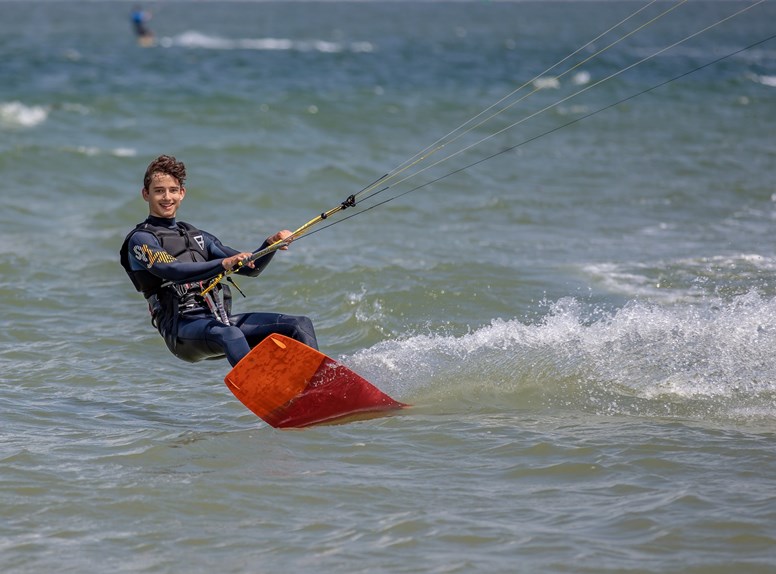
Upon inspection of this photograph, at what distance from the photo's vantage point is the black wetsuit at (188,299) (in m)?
5.96

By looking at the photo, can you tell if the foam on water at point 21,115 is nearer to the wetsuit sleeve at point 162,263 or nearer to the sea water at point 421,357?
the sea water at point 421,357

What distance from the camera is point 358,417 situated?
20.1 ft

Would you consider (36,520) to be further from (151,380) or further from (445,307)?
(445,307)

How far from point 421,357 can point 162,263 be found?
1.92 meters

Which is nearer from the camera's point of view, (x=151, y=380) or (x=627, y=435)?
(x=627, y=435)

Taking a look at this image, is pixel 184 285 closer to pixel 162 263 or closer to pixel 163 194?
pixel 162 263

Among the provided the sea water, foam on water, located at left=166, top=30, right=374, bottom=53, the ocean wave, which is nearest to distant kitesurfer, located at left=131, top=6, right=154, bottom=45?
foam on water, located at left=166, top=30, right=374, bottom=53

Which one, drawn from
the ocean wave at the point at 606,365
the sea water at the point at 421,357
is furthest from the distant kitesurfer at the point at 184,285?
the ocean wave at the point at 606,365

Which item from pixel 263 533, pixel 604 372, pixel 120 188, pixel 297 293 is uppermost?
pixel 120 188

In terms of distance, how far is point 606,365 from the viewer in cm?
685

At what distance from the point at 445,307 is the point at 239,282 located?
216cm

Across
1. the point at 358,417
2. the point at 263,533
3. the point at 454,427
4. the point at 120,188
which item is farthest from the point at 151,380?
the point at 120,188

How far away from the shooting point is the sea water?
457 cm

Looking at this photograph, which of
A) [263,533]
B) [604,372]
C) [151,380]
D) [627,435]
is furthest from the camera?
[151,380]
